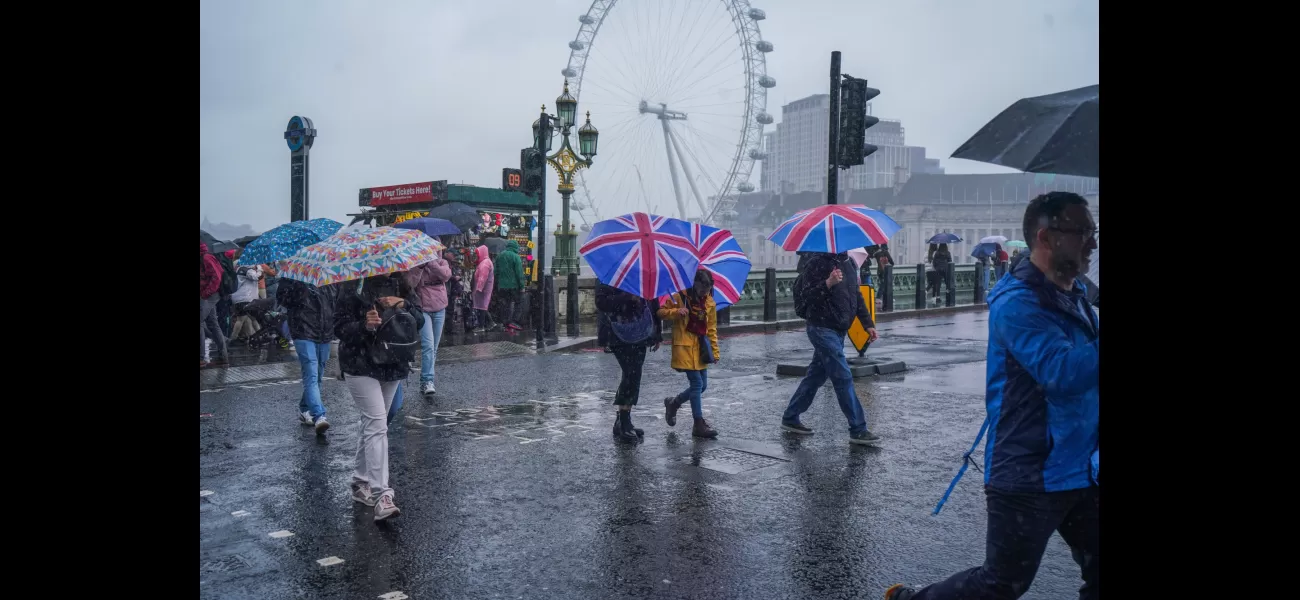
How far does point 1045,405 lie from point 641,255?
3.82 metres

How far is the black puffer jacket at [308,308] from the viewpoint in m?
7.57

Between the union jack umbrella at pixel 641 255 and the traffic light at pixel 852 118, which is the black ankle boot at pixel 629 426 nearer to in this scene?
the union jack umbrella at pixel 641 255

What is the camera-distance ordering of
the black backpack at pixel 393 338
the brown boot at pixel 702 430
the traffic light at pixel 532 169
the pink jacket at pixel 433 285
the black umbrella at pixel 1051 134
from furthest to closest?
the traffic light at pixel 532 169 → the pink jacket at pixel 433 285 → the brown boot at pixel 702 430 → the black backpack at pixel 393 338 → the black umbrella at pixel 1051 134

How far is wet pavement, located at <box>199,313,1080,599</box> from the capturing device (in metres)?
4.32

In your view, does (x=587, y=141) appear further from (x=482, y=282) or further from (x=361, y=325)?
(x=361, y=325)

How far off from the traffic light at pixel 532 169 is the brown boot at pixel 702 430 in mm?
8513

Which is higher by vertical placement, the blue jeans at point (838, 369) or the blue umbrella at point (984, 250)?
the blue umbrella at point (984, 250)

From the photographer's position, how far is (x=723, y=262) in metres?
7.48

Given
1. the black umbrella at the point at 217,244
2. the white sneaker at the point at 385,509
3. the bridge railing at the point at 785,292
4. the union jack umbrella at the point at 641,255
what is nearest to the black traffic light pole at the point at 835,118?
the bridge railing at the point at 785,292

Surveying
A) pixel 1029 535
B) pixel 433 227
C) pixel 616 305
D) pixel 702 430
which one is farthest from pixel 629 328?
pixel 433 227

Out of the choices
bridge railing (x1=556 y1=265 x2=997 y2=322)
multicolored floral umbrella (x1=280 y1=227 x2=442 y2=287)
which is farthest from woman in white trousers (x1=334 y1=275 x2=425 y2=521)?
bridge railing (x1=556 y1=265 x2=997 y2=322)
